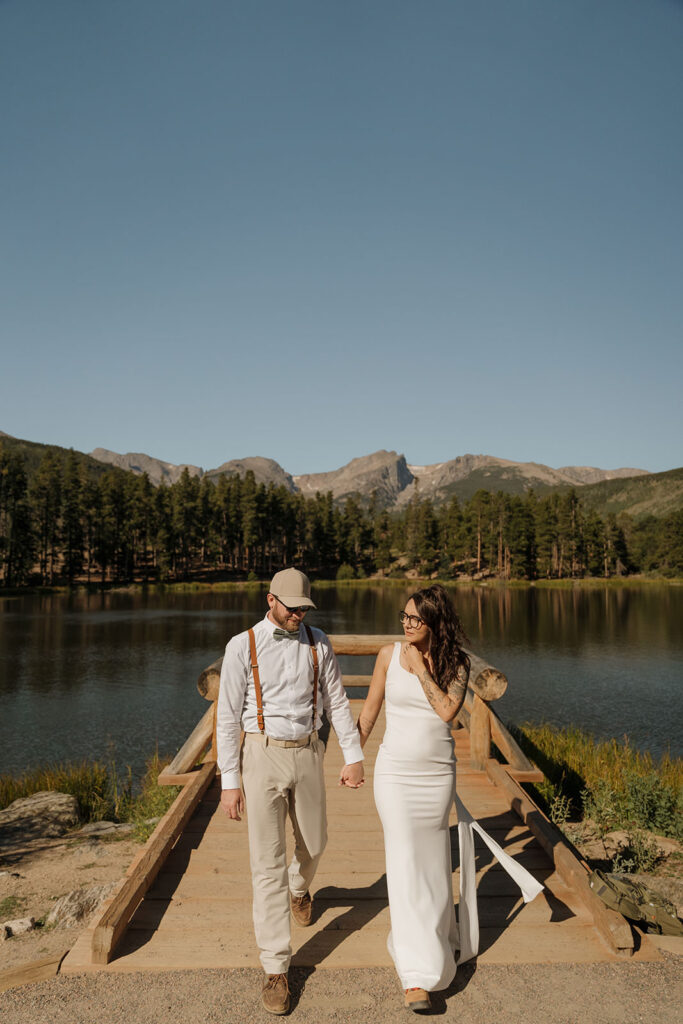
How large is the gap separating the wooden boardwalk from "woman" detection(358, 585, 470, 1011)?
491mm

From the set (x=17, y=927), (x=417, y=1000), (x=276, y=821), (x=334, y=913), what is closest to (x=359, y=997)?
(x=417, y=1000)

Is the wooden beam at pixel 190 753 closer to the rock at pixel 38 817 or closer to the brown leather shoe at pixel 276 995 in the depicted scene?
the rock at pixel 38 817

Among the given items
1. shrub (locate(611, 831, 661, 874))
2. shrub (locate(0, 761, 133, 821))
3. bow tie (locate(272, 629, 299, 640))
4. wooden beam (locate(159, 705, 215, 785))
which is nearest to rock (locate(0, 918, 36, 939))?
wooden beam (locate(159, 705, 215, 785))

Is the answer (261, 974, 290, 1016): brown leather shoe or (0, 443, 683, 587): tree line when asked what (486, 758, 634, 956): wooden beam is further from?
(0, 443, 683, 587): tree line

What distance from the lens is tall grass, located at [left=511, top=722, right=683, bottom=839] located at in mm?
8555

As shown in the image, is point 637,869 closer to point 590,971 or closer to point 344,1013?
point 590,971

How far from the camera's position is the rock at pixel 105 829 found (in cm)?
886

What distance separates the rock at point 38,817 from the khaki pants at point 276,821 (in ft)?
21.2

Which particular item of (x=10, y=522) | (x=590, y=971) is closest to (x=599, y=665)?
(x=590, y=971)

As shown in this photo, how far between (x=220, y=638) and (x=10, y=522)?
43.9 m

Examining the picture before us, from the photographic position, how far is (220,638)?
34.6 m

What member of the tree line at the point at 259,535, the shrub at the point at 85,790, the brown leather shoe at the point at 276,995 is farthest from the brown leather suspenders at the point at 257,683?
the tree line at the point at 259,535

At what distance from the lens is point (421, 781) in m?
3.61

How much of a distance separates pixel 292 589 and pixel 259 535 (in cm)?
8528
